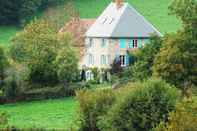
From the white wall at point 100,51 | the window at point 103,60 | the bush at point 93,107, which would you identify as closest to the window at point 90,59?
the white wall at point 100,51

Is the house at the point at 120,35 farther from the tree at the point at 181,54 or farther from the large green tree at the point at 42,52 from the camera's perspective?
the tree at the point at 181,54

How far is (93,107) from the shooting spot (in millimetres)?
62375

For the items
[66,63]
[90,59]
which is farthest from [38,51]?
[90,59]

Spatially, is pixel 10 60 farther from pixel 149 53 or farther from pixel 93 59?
pixel 149 53

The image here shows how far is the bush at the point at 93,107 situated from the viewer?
62.3 metres

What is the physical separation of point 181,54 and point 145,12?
195ft

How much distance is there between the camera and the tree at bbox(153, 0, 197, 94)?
69.6 meters

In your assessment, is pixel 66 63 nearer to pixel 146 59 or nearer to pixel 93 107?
pixel 146 59

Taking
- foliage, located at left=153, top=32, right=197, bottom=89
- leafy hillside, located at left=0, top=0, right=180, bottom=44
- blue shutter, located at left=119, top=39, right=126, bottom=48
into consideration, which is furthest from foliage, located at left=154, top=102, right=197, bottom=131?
leafy hillside, located at left=0, top=0, right=180, bottom=44

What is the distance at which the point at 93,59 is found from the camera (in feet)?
336

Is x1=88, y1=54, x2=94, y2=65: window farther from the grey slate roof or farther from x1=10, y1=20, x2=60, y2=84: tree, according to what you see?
x1=10, y1=20, x2=60, y2=84: tree

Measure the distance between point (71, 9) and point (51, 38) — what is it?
36265 millimetres

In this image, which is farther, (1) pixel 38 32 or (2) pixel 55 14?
(2) pixel 55 14

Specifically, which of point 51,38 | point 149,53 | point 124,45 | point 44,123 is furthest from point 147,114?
point 124,45
